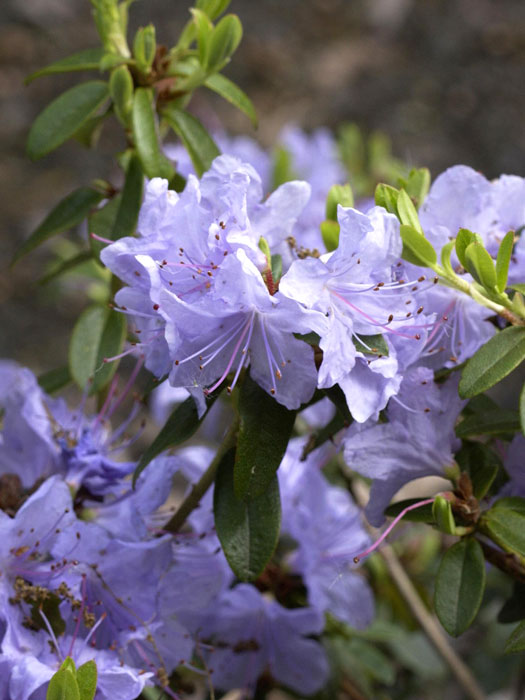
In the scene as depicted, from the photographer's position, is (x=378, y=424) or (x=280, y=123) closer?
(x=378, y=424)

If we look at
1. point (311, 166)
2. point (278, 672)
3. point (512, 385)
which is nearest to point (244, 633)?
point (278, 672)

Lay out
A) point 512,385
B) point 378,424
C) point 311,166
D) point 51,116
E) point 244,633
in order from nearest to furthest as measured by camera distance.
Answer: point 378,424 → point 51,116 → point 244,633 → point 311,166 → point 512,385

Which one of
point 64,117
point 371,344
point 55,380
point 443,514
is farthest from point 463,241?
point 55,380

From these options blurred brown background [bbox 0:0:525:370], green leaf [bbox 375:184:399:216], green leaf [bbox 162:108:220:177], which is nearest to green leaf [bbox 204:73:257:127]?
green leaf [bbox 162:108:220:177]

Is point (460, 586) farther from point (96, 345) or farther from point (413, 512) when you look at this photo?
point (96, 345)

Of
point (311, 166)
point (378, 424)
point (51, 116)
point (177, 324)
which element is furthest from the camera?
point (311, 166)

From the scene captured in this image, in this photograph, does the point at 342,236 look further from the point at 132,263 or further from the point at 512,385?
the point at 512,385
